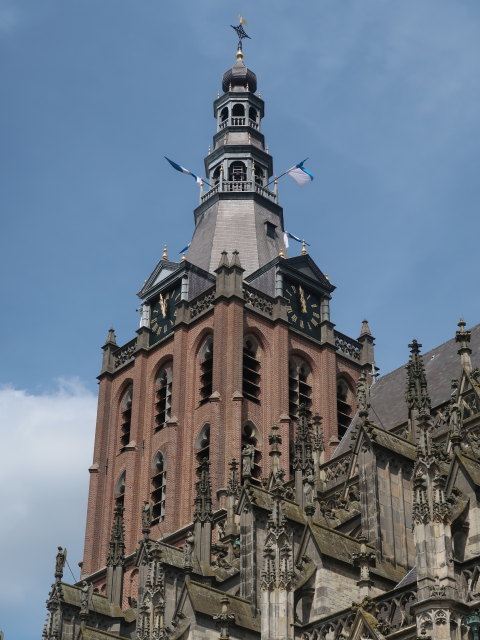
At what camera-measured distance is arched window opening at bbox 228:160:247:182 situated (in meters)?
59.3

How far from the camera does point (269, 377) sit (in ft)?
162

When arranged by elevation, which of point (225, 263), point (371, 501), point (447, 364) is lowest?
point (371, 501)

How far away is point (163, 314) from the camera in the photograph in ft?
173

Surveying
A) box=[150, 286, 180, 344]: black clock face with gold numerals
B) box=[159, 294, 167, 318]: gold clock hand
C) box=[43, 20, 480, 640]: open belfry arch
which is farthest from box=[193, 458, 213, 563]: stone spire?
box=[159, 294, 167, 318]: gold clock hand

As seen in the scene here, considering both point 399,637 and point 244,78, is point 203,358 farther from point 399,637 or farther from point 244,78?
point 399,637

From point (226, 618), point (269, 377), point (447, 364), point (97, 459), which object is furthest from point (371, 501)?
point (97, 459)

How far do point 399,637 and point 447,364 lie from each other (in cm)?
2250

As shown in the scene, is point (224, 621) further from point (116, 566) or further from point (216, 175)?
point (216, 175)

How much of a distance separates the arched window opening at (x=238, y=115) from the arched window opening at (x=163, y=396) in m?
16.5

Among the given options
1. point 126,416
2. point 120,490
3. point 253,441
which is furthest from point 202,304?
point 120,490

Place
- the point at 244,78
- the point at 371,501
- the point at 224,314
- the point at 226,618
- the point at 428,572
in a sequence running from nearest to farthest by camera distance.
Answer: the point at 428,572 → the point at 226,618 → the point at 371,501 → the point at 224,314 → the point at 244,78

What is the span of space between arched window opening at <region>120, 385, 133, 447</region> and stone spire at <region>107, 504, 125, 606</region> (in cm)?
926

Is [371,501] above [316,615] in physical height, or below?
above

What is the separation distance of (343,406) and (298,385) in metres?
2.68
